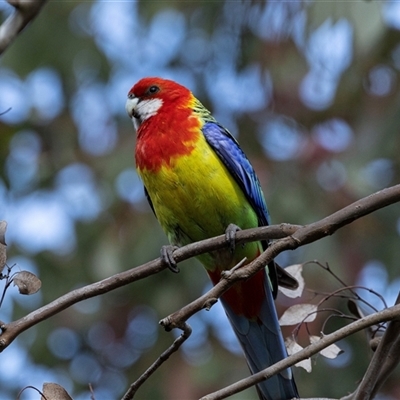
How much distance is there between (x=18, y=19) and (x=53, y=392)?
114 centimetres

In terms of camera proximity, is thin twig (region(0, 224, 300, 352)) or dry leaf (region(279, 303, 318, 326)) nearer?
thin twig (region(0, 224, 300, 352))

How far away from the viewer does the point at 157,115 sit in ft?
14.0

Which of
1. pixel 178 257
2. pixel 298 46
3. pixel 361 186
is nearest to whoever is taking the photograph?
pixel 178 257

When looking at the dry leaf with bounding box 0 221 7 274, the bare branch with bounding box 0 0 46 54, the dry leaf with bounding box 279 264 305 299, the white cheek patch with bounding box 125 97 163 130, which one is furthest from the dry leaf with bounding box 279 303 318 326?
the white cheek patch with bounding box 125 97 163 130

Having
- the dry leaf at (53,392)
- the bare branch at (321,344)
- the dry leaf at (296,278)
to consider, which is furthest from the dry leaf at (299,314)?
the dry leaf at (53,392)

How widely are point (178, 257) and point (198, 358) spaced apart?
4.38 meters

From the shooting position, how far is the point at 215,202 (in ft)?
12.2

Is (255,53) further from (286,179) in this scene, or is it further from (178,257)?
(178,257)

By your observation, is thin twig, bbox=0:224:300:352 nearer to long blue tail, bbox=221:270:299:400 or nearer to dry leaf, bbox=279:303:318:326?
dry leaf, bbox=279:303:318:326

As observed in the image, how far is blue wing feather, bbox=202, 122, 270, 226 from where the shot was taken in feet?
12.7

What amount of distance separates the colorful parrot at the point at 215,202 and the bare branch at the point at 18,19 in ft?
6.50

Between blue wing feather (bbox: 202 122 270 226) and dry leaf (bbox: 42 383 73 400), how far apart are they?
1.78 metres

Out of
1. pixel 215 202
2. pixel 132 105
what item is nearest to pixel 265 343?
pixel 215 202

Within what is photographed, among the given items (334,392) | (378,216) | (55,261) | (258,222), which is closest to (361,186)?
(378,216)
